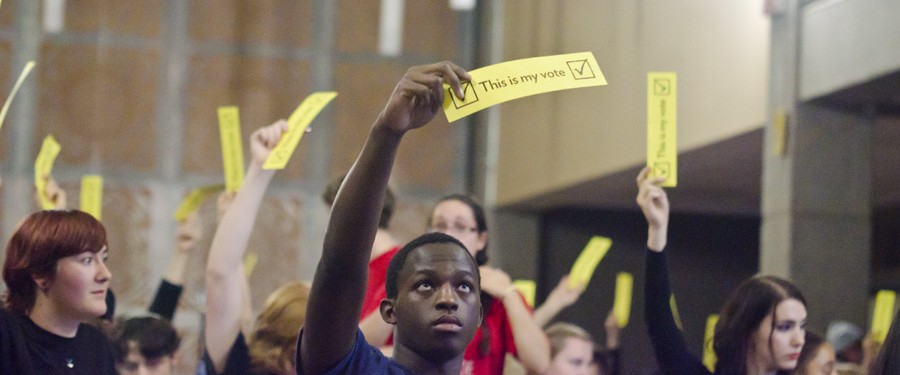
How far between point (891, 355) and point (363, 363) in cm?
128

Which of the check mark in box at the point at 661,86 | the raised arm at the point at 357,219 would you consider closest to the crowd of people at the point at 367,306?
the raised arm at the point at 357,219

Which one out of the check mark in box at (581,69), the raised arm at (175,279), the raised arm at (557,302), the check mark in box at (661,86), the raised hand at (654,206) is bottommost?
the raised arm at (557,302)

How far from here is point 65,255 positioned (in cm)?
300

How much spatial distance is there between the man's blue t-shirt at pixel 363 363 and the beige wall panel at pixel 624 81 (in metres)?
4.54

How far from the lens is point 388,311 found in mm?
2422

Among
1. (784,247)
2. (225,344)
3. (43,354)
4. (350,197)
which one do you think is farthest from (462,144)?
(350,197)

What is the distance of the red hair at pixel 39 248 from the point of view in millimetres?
2988

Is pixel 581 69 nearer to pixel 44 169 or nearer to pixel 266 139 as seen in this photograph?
pixel 266 139

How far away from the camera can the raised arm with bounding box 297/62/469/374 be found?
2086 millimetres

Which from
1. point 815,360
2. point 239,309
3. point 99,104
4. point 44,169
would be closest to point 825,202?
point 815,360

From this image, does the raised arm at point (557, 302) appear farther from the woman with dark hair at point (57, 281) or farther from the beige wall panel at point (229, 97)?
the beige wall panel at point (229, 97)

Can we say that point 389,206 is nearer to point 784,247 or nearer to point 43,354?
point 43,354

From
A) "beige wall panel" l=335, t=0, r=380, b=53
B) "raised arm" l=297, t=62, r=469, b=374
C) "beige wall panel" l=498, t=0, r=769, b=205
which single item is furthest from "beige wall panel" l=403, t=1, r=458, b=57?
"raised arm" l=297, t=62, r=469, b=374

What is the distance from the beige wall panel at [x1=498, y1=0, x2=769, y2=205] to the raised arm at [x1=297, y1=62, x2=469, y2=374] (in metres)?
4.66
